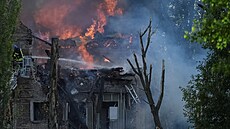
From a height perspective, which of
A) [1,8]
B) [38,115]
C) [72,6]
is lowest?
[38,115]

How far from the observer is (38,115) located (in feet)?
77.0

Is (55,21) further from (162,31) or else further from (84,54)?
(162,31)

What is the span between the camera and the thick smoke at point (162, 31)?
3170 cm

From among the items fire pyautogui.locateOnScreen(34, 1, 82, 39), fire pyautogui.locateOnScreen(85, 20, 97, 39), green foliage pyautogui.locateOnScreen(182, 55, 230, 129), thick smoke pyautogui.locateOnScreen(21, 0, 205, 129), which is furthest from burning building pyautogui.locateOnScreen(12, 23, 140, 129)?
fire pyautogui.locateOnScreen(85, 20, 97, 39)

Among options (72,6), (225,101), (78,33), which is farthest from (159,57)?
(225,101)

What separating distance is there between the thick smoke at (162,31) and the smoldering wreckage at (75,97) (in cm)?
229

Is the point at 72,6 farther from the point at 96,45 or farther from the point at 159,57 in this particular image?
the point at 159,57

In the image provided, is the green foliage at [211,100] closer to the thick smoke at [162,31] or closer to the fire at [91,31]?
the thick smoke at [162,31]

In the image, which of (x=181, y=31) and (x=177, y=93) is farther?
(x=181, y=31)

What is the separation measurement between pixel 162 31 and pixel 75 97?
36899mm

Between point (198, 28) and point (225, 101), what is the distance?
18.0ft

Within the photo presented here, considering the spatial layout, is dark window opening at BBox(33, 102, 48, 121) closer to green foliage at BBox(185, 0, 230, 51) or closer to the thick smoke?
the thick smoke

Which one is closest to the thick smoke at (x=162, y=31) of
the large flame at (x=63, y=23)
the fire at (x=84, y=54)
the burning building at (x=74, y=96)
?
the large flame at (x=63, y=23)

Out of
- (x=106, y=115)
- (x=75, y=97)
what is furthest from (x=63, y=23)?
(x=75, y=97)
